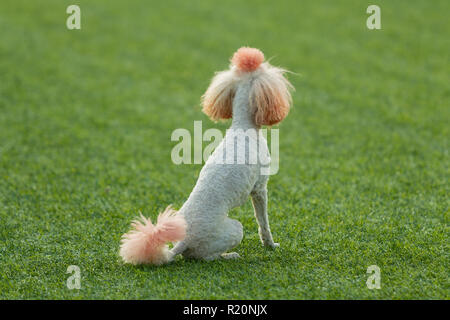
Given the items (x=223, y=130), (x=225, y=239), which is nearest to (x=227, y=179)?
(x=225, y=239)

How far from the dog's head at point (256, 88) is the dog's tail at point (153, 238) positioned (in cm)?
75

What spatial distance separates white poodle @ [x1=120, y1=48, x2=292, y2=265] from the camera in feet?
10.6

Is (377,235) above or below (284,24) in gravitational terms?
below

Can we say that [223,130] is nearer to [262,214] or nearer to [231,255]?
[262,214]

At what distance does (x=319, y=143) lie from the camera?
5832 mm

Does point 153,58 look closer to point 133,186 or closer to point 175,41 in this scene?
point 175,41

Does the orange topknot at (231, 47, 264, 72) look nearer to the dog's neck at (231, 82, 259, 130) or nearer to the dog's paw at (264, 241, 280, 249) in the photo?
the dog's neck at (231, 82, 259, 130)

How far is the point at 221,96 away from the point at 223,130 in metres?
2.92

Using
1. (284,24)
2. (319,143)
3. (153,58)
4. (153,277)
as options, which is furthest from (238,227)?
(284,24)

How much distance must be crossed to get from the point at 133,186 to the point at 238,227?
177 centimetres

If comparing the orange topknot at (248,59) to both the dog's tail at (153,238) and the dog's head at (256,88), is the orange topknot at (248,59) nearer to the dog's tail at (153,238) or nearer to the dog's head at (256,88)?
the dog's head at (256,88)

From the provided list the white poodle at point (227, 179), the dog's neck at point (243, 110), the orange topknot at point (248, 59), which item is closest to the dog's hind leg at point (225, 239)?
the white poodle at point (227, 179)

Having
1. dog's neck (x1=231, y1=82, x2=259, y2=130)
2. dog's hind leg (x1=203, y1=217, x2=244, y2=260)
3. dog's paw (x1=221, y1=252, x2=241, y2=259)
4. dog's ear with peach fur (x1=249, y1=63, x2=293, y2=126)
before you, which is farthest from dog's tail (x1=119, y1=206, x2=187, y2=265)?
dog's ear with peach fur (x1=249, y1=63, x2=293, y2=126)

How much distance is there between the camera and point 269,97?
333 centimetres
